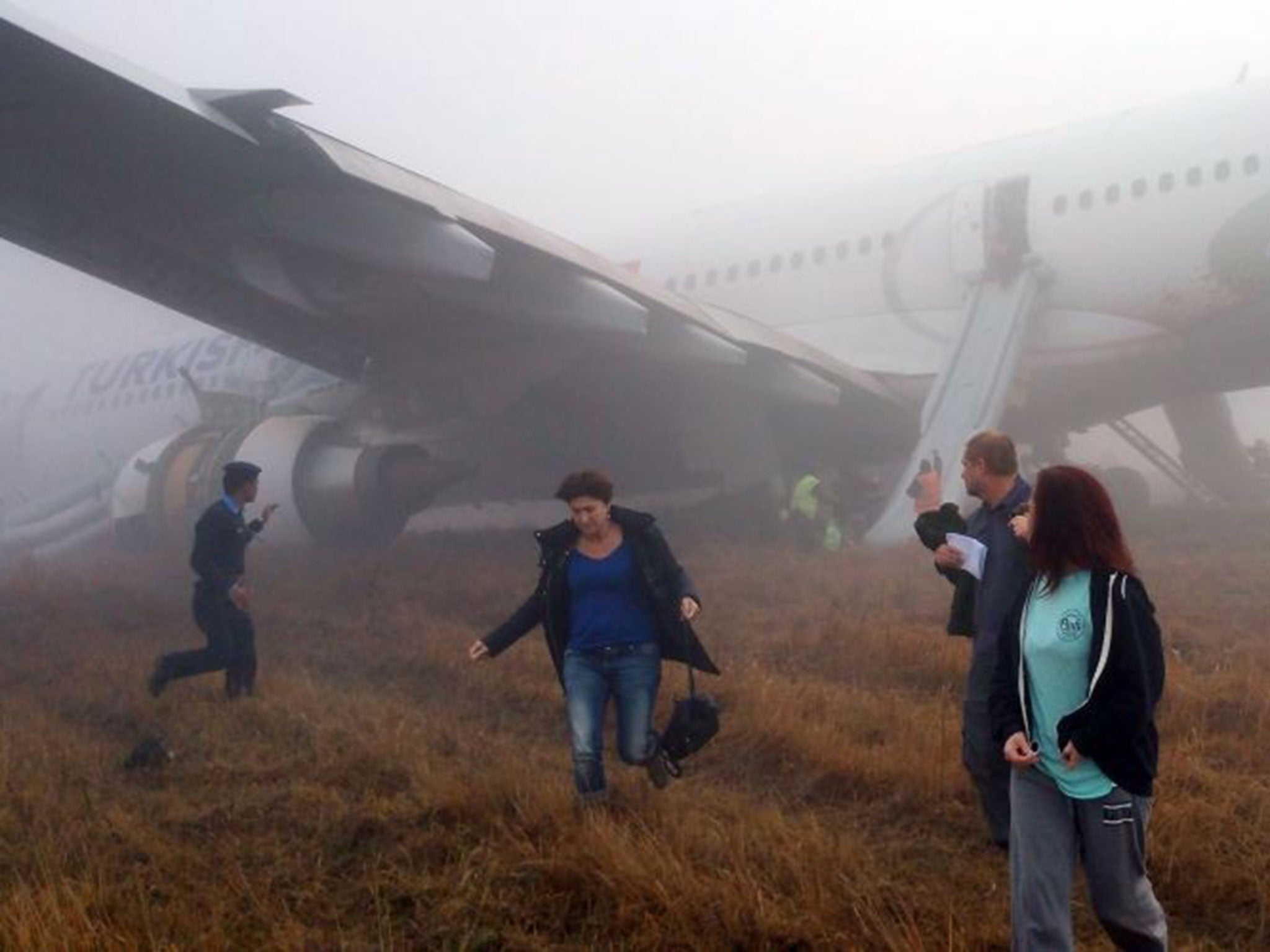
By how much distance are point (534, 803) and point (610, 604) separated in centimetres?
82

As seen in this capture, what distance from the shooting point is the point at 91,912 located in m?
3.84

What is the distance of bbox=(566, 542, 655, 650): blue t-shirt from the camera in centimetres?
480

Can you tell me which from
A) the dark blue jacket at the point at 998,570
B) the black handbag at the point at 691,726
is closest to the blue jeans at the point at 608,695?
the black handbag at the point at 691,726

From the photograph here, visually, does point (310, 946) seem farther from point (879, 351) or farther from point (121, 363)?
point (121, 363)

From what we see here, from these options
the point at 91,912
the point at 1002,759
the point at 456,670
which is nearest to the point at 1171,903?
the point at 1002,759

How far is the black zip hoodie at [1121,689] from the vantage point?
2.88 meters

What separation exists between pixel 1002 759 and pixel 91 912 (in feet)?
9.61

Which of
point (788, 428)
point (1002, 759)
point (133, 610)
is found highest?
point (788, 428)

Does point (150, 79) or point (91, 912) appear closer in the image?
point (91, 912)

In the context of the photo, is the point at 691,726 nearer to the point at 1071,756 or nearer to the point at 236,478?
the point at 1071,756

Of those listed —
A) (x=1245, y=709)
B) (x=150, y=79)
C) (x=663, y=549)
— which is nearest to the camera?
(x=663, y=549)

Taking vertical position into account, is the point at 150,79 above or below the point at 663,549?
above

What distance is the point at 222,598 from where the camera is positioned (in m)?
7.32

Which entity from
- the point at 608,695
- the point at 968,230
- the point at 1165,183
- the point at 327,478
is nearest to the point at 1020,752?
the point at 608,695
